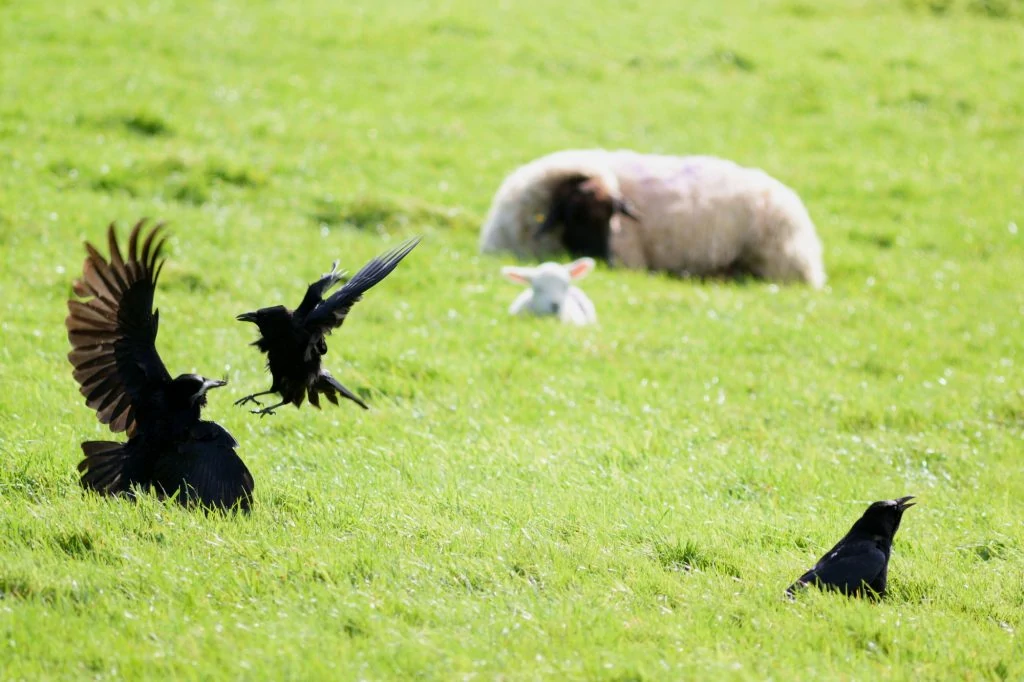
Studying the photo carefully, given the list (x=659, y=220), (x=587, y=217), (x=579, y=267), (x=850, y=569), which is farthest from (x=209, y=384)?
(x=659, y=220)

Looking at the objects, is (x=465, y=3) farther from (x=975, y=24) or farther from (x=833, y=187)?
(x=975, y=24)

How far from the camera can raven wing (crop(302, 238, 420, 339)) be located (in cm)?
581

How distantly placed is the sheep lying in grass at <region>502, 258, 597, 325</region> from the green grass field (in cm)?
31

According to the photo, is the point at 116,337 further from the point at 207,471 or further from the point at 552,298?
the point at 552,298

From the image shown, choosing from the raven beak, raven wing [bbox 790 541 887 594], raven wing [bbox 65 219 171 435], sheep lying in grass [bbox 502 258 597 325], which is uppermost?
raven wing [bbox 65 219 171 435]

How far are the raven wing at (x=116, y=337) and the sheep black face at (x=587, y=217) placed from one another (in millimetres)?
7732

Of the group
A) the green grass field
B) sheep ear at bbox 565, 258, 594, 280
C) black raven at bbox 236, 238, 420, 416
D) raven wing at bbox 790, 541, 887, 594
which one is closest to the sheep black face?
the green grass field

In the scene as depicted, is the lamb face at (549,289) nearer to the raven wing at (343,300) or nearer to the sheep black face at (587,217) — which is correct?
the sheep black face at (587,217)

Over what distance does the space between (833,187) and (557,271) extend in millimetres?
7011

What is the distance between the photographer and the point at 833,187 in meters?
16.5

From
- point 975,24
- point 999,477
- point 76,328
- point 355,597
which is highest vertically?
point 975,24

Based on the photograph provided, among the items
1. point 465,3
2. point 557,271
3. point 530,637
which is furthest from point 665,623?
point 465,3

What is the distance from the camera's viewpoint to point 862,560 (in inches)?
216

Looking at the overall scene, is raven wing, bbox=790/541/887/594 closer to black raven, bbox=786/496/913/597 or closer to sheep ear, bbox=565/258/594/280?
black raven, bbox=786/496/913/597
